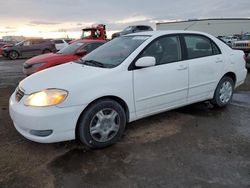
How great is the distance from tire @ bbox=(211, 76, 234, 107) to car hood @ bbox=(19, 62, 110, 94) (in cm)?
251

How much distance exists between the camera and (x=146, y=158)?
306 cm

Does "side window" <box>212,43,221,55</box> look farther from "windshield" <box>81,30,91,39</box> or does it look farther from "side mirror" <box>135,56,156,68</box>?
"windshield" <box>81,30,91,39</box>

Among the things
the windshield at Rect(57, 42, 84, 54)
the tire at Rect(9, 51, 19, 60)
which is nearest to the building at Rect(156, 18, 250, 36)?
the tire at Rect(9, 51, 19, 60)

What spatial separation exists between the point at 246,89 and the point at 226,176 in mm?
4625

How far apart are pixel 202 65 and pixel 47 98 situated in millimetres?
2724

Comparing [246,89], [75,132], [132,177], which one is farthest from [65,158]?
[246,89]

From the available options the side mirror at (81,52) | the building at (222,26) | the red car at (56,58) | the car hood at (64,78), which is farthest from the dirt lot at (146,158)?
the building at (222,26)

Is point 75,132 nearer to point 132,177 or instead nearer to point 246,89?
point 132,177

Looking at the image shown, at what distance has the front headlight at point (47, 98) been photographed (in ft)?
9.65

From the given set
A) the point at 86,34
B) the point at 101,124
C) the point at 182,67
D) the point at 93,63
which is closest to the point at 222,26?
the point at 86,34

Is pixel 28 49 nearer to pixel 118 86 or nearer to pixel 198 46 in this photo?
pixel 198 46

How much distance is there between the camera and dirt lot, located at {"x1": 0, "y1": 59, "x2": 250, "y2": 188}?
8.61 ft

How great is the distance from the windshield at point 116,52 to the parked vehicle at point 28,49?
14501 millimetres

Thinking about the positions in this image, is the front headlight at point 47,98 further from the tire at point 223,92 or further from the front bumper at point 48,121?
the tire at point 223,92
